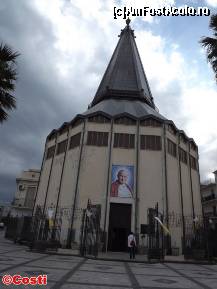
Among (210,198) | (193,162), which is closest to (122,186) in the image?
(193,162)

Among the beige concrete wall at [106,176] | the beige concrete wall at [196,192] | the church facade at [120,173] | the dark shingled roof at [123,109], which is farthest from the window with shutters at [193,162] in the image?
the dark shingled roof at [123,109]

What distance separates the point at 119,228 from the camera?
27531 millimetres

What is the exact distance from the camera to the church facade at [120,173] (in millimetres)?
27750

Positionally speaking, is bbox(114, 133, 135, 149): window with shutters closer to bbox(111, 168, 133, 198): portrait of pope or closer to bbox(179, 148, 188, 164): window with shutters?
bbox(111, 168, 133, 198): portrait of pope

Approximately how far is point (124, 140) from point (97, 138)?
303 cm

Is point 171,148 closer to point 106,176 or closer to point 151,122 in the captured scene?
point 151,122

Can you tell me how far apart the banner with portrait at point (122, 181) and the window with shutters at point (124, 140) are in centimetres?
243

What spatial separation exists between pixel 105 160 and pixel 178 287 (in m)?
21.3

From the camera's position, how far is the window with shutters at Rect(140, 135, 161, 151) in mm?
30281

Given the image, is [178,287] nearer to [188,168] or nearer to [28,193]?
[188,168]

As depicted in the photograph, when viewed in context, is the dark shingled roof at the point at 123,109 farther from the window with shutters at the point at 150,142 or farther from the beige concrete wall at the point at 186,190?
the beige concrete wall at the point at 186,190

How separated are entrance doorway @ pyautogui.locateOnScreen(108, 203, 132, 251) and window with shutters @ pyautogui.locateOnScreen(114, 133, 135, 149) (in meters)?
6.88

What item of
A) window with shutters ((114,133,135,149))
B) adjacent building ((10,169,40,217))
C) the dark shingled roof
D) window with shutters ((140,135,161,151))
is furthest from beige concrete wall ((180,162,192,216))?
adjacent building ((10,169,40,217))

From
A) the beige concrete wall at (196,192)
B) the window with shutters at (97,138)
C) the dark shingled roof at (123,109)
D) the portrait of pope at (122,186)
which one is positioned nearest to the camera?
the portrait of pope at (122,186)
